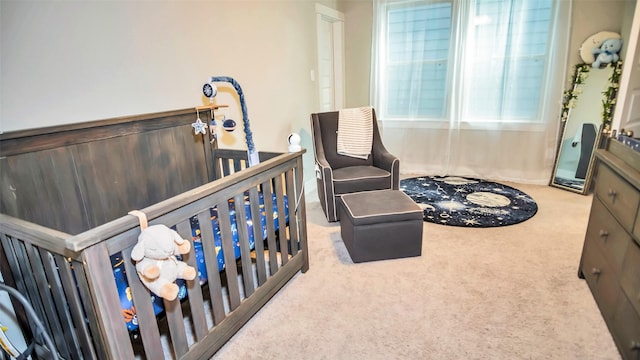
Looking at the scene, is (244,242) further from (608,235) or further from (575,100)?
(575,100)

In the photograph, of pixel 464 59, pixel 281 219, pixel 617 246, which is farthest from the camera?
pixel 464 59

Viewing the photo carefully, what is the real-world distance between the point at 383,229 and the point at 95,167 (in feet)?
5.39

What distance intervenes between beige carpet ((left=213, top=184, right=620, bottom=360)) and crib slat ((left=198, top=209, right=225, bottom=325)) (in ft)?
0.74

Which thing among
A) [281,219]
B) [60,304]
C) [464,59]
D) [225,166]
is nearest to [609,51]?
[464,59]

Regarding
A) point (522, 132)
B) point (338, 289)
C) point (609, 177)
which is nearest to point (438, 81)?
point (522, 132)

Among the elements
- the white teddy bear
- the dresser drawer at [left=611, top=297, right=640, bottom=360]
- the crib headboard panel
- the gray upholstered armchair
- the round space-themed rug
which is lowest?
the round space-themed rug

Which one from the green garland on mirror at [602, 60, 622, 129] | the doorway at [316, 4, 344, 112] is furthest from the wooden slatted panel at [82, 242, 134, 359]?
the green garland on mirror at [602, 60, 622, 129]

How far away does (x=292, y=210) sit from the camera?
2059mm

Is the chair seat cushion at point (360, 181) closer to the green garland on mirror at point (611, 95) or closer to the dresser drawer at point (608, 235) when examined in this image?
the dresser drawer at point (608, 235)

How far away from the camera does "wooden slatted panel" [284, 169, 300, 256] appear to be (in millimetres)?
1994

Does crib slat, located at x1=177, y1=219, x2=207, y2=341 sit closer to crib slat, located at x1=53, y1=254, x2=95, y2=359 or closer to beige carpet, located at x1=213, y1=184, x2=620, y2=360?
beige carpet, located at x1=213, y1=184, x2=620, y2=360

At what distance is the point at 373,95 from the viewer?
172 inches

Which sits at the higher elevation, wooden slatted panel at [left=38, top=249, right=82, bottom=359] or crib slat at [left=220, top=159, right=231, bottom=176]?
crib slat at [left=220, top=159, right=231, bottom=176]

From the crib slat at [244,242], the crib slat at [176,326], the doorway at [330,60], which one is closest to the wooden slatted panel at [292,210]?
the crib slat at [244,242]
